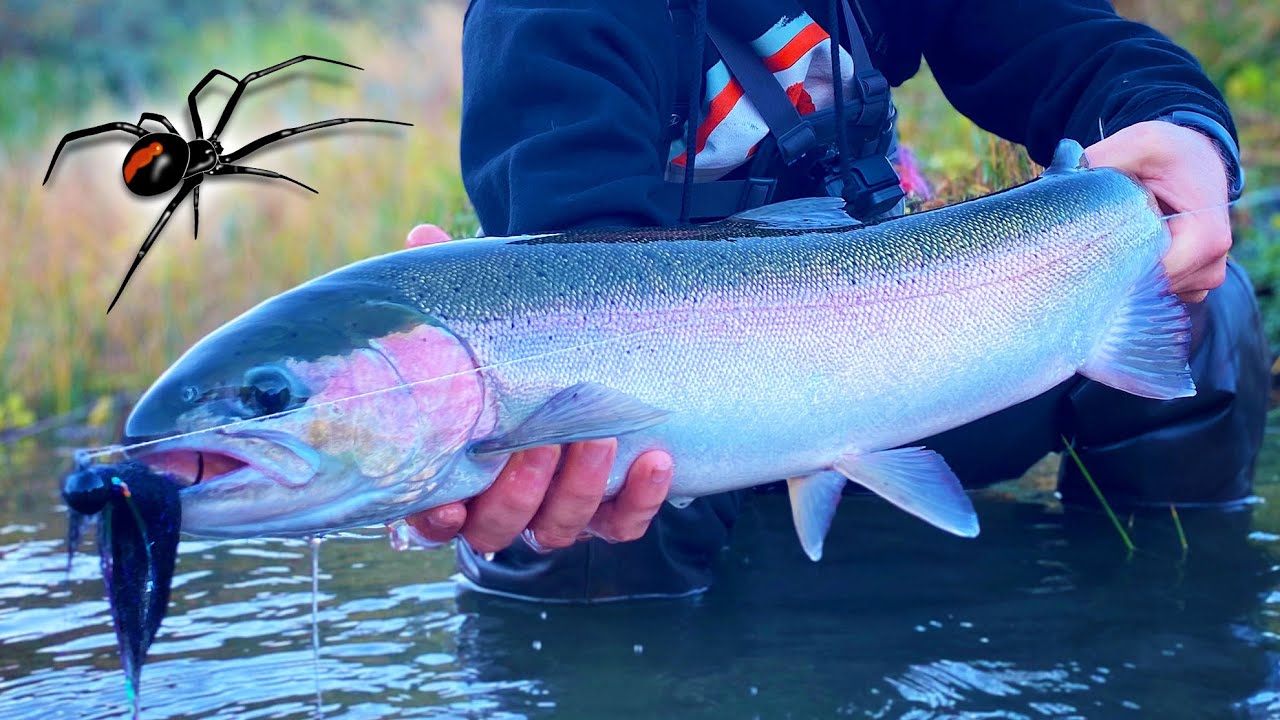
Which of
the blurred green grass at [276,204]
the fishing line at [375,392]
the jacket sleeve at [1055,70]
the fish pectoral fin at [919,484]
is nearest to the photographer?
the fishing line at [375,392]

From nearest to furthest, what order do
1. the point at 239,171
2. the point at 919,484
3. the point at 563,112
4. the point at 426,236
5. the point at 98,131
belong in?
the point at 919,484 → the point at 426,236 → the point at 563,112 → the point at 98,131 → the point at 239,171

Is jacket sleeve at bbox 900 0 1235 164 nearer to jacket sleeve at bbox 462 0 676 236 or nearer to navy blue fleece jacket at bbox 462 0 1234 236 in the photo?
navy blue fleece jacket at bbox 462 0 1234 236

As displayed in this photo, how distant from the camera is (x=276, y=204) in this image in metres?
8.20

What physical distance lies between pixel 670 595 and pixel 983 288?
125 cm

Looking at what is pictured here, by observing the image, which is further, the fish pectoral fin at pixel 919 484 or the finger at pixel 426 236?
the finger at pixel 426 236

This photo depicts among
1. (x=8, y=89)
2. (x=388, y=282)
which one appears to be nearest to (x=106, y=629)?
(x=388, y=282)

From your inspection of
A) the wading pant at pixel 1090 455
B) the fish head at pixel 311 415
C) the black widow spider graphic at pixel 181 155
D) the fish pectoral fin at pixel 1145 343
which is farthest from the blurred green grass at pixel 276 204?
the fish head at pixel 311 415

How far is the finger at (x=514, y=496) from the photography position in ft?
6.97

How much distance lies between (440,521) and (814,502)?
25.5 inches

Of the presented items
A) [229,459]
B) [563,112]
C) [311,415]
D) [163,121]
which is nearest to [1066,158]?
[563,112]

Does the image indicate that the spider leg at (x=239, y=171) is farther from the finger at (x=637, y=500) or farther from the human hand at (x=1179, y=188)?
the human hand at (x=1179, y=188)

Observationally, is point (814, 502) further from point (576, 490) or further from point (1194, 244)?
point (1194, 244)

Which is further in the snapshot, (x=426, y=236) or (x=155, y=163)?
(x=155, y=163)

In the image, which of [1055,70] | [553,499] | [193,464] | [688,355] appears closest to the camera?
[193,464]
